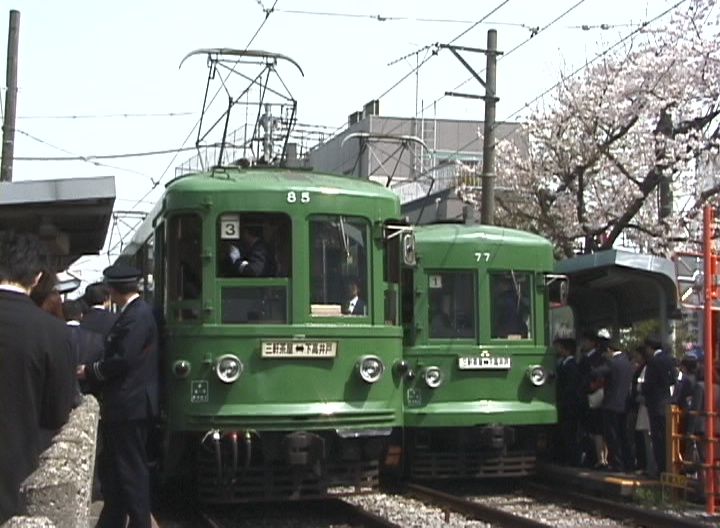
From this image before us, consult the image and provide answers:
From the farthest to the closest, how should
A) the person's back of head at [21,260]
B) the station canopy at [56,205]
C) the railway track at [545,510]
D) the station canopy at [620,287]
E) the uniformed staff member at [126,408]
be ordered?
1. the station canopy at [620,287]
2. the railway track at [545,510]
3. the station canopy at [56,205]
4. the uniformed staff member at [126,408]
5. the person's back of head at [21,260]

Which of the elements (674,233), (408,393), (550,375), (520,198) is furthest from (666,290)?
(520,198)

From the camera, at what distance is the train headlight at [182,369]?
10125mm

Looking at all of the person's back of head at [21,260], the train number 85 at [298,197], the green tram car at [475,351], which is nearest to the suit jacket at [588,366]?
the green tram car at [475,351]

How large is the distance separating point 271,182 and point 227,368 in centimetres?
173

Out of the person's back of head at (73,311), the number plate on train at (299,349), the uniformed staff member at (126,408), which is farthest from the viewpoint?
the person's back of head at (73,311)

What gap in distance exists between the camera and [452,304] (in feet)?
43.1

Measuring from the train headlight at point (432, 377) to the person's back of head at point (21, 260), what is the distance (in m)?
7.98

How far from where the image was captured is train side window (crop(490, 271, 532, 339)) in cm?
1311

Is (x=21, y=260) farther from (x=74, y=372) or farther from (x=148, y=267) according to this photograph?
(x=148, y=267)

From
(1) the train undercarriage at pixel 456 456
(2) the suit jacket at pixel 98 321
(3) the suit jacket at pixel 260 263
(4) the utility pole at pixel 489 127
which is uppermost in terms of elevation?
(4) the utility pole at pixel 489 127


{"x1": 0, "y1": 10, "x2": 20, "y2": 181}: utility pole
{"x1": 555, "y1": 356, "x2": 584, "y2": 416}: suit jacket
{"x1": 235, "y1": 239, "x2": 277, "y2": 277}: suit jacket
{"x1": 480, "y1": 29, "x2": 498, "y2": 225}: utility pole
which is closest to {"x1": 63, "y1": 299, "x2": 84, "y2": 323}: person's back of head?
{"x1": 235, "y1": 239, "x2": 277, "y2": 277}: suit jacket

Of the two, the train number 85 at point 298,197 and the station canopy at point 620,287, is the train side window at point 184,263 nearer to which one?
the train number 85 at point 298,197

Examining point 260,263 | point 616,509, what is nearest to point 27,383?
point 260,263

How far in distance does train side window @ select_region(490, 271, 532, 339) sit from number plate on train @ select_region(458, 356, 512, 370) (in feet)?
1.00
